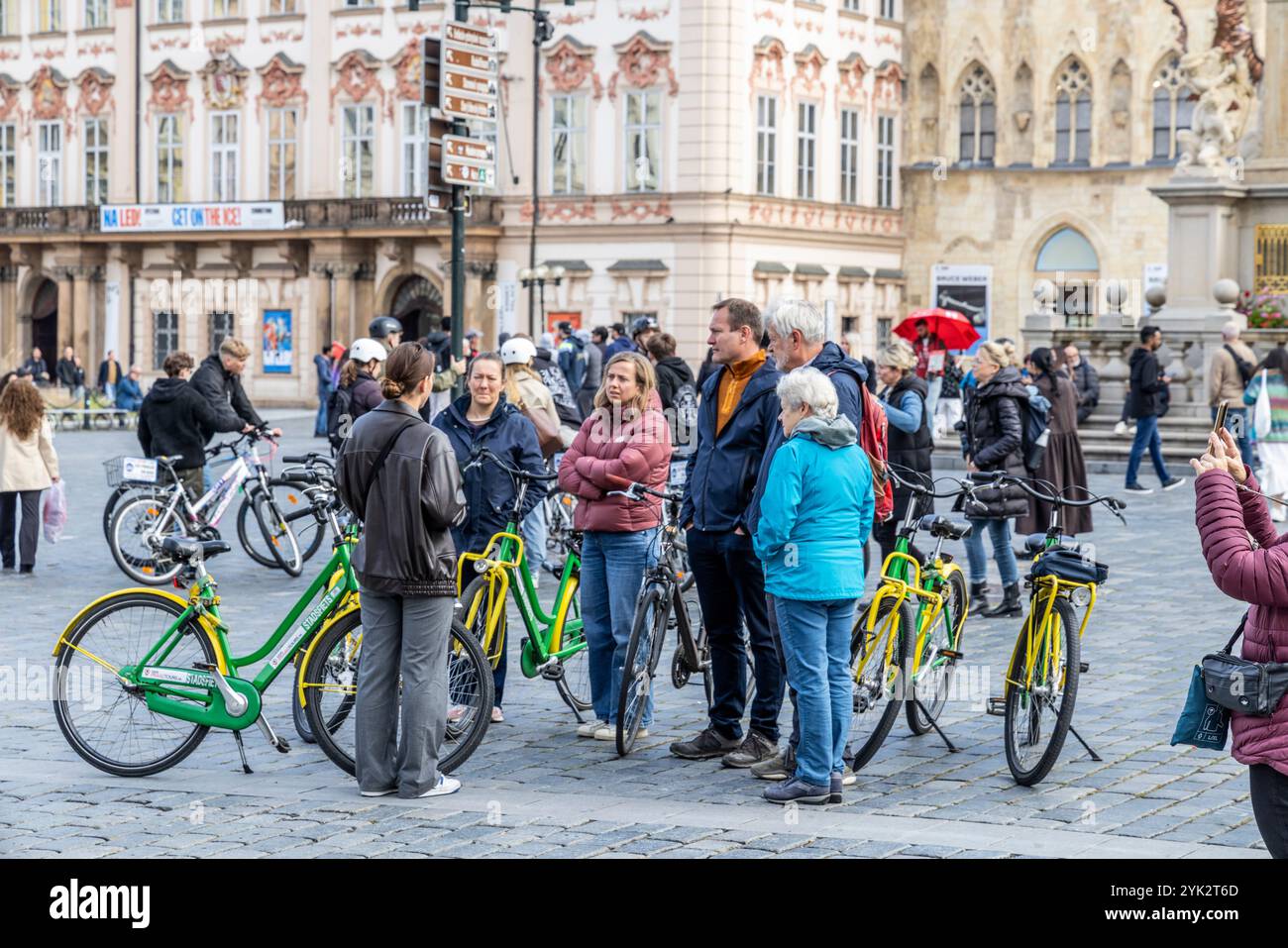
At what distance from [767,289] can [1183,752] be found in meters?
36.8

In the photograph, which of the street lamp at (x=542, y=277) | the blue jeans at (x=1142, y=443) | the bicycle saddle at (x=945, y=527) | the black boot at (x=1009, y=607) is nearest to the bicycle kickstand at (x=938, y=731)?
the bicycle saddle at (x=945, y=527)

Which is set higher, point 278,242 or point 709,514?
point 278,242

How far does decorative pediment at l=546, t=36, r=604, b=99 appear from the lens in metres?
46.0

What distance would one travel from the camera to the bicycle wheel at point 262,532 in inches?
635

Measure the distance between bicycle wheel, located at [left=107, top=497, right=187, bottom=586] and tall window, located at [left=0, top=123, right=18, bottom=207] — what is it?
40459 millimetres

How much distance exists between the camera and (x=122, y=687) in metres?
8.96

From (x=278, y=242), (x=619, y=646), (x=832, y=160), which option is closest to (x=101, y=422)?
(x=278, y=242)

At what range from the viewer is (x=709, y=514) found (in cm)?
919

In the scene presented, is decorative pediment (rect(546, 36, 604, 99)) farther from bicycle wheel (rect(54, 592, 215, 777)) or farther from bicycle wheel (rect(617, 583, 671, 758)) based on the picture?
bicycle wheel (rect(54, 592, 215, 777))

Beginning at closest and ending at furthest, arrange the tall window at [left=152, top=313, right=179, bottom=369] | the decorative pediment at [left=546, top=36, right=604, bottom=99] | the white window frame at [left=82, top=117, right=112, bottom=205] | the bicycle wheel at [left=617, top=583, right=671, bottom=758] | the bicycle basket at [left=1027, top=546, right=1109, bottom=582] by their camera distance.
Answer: the bicycle basket at [left=1027, top=546, right=1109, bottom=582]
the bicycle wheel at [left=617, top=583, right=671, bottom=758]
the decorative pediment at [left=546, top=36, right=604, bottom=99]
the tall window at [left=152, top=313, right=179, bottom=369]
the white window frame at [left=82, top=117, right=112, bottom=205]

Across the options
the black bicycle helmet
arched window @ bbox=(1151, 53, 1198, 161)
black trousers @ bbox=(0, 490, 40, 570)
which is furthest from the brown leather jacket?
arched window @ bbox=(1151, 53, 1198, 161)

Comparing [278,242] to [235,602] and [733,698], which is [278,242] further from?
[733,698]

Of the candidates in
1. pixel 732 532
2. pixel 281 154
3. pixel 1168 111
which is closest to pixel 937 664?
pixel 732 532

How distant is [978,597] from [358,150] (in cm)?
3640
